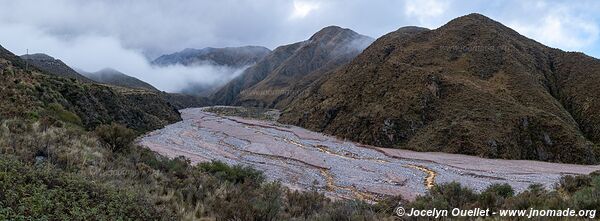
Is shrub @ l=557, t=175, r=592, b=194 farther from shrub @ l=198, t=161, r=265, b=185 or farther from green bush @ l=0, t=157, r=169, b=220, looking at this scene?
green bush @ l=0, t=157, r=169, b=220

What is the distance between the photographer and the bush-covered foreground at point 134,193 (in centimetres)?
696

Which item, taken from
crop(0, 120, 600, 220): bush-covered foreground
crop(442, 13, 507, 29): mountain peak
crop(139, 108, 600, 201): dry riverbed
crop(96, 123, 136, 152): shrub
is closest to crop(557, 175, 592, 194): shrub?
crop(0, 120, 600, 220): bush-covered foreground

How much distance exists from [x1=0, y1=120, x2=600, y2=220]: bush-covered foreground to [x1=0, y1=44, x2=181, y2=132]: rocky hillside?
5.38 metres

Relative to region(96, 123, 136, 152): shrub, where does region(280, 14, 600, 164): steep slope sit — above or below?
above

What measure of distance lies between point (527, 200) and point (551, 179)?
1939cm

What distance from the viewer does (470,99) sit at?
46.0m

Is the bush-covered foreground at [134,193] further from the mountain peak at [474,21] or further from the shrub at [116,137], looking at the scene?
the mountain peak at [474,21]

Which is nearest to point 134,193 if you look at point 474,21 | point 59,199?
point 59,199

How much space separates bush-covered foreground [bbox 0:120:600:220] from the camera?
6957 millimetres

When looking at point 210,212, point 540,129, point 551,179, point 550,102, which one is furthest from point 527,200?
point 550,102

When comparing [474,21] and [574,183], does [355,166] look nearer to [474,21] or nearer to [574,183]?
[574,183]

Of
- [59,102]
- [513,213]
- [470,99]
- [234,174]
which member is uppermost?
[470,99]

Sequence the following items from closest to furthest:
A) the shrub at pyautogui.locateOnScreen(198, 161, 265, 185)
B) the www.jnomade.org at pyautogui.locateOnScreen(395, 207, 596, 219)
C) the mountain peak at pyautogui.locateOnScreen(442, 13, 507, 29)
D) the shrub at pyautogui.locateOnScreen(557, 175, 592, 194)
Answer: the www.jnomade.org at pyautogui.locateOnScreen(395, 207, 596, 219)
the shrub at pyautogui.locateOnScreen(557, 175, 592, 194)
the shrub at pyautogui.locateOnScreen(198, 161, 265, 185)
the mountain peak at pyautogui.locateOnScreen(442, 13, 507, 29)

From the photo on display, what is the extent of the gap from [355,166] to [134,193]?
21.1 metres
